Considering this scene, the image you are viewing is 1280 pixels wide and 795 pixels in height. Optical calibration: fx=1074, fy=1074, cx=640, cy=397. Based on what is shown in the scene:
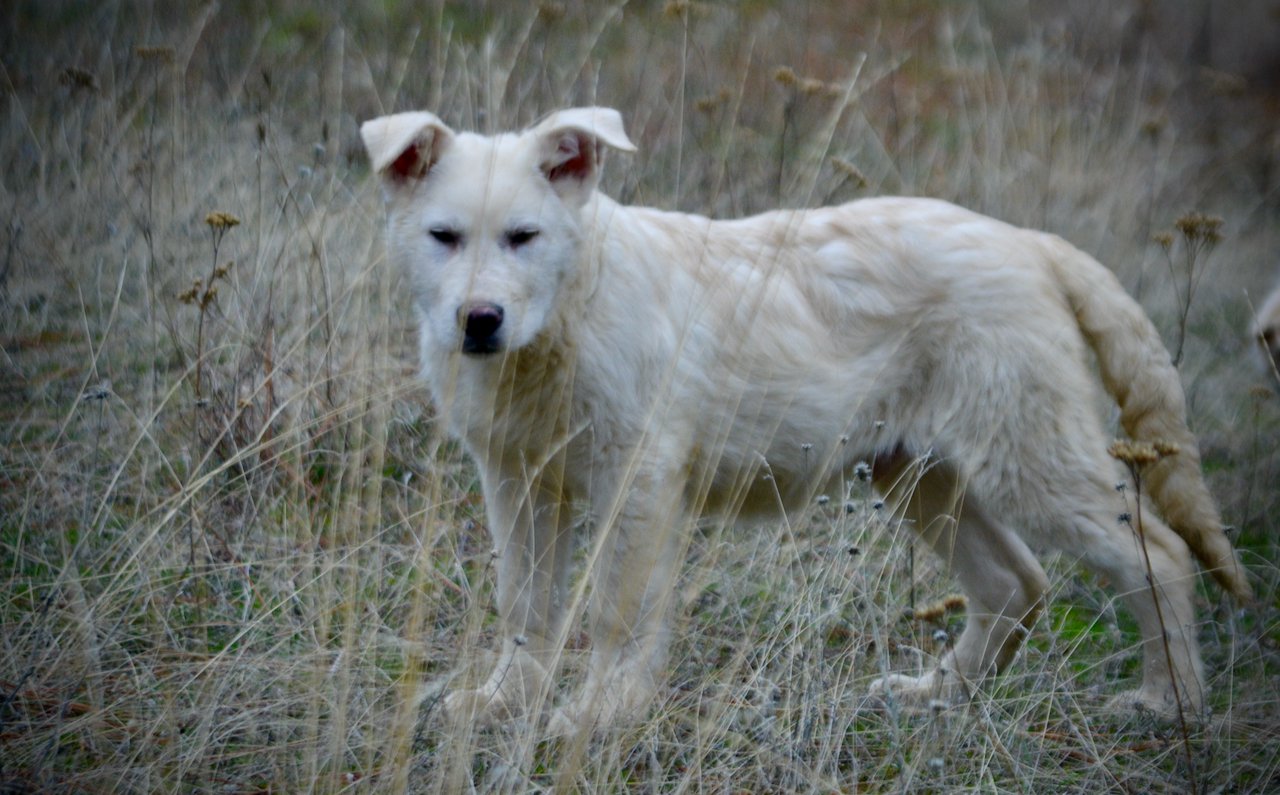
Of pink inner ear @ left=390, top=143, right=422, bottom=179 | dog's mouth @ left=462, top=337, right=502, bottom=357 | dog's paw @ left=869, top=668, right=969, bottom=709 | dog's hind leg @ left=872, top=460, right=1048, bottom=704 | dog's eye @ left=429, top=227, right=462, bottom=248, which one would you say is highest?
pink inner ear @ left=390, top=143, right=422, bottom=179

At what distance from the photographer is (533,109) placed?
5.38 metres

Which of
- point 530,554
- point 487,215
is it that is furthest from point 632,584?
point 487,215

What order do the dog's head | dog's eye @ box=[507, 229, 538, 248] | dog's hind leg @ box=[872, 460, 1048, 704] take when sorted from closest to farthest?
the dog's head, dog's eye @ box=[507, 229, 538, 248], dog's hind leg @ box=[872, 460, 1048, 704]

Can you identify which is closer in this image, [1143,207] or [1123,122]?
[1143,207]

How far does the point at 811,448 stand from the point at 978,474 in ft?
1.75

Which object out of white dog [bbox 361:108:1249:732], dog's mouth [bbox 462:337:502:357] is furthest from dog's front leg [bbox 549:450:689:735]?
dog's mouth [bbox 462:337:502:357]

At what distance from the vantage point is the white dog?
10.1 ft

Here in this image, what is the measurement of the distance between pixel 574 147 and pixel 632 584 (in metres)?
1.30

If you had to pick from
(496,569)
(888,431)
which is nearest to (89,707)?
(496,569)

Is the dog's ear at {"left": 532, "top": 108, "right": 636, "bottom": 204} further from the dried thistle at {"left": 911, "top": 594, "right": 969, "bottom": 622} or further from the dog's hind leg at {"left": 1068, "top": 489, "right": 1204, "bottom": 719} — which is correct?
the dog's hind leg at {"left": 1068, "top": 489, "right": 1204, "bottom": 719}

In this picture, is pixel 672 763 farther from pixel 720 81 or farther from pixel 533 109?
pixel 720 81

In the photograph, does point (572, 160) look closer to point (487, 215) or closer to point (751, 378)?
point (487, 215)

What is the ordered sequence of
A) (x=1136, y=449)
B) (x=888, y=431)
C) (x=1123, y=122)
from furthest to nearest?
(x=1123, y=122)
(x=888, y=431)
(x=1136, y=449)

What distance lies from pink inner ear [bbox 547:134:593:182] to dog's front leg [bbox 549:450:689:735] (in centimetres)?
91
